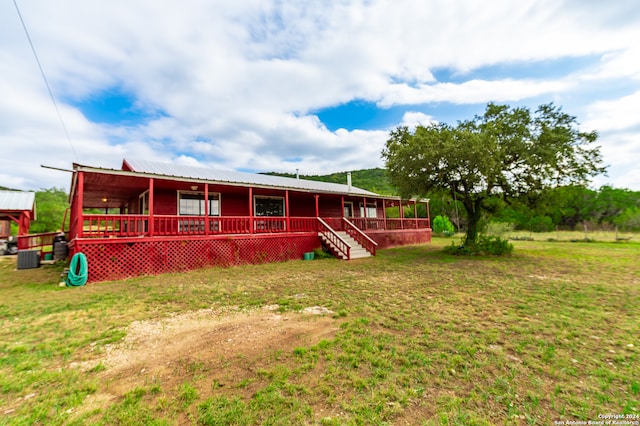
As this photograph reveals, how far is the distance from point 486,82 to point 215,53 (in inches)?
576

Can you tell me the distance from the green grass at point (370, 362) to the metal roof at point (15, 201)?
16.4m

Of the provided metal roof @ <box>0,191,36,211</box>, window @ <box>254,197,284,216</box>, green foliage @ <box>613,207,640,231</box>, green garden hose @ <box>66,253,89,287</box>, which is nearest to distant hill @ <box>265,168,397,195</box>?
green foliage @ <box>613,207,640,231</box>

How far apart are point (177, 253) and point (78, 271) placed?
98.8 inches

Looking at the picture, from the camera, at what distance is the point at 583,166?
11305 millimetres

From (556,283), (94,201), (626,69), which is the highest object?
(626,69)

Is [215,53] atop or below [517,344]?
atop

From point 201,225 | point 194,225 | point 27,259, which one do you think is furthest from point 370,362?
point 27,259

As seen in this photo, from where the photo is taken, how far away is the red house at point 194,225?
318 inches

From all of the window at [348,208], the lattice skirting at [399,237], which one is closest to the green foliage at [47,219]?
the window at [348,208]

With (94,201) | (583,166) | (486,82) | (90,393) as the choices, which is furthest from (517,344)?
(94,201)

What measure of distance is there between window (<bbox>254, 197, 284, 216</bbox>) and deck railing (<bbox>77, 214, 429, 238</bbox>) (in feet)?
3.97

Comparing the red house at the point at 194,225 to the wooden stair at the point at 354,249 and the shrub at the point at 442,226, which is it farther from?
the shrub at the point at 442,226

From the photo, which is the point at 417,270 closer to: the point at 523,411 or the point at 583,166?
the point at 523,411

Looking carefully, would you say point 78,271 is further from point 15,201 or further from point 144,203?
point 15,201
